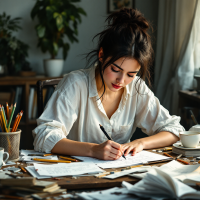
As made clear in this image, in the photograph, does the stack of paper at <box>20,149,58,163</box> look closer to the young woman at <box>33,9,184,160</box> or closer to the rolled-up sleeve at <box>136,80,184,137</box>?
the young woman at <box>33,9,184,160</box>

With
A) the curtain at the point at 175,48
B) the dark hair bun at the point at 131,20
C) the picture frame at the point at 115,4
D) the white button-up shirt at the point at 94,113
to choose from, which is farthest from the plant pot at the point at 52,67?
the dark hair bun at the point at 131,20

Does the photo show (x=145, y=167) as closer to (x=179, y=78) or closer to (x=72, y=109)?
(x=72, y=109)

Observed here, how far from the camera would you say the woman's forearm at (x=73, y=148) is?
118 centimetres

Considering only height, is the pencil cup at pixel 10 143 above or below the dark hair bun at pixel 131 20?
below

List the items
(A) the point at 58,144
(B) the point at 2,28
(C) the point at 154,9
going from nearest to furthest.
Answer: (A) the point at 58,144 < (B) the point at 2,28 < (C) the point at 154,9

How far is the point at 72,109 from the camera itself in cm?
142

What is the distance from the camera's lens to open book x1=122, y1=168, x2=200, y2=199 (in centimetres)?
77

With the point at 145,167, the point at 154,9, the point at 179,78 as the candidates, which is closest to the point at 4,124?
the point at 145,167

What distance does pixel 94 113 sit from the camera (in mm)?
1507

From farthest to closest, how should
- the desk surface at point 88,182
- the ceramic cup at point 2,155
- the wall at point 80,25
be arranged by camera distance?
1. the wall at point 80,25
2. the ceramic cup at point 2,155
3. the desk surface at point 88,182

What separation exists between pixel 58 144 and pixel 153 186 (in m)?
0.52

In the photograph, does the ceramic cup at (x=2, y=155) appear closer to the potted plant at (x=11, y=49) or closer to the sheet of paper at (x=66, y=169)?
the sheet of paper at (x=66, y=169)

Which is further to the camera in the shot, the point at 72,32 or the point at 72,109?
the point at 72,32

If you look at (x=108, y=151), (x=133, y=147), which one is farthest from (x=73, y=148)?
(x=133, y=147)
